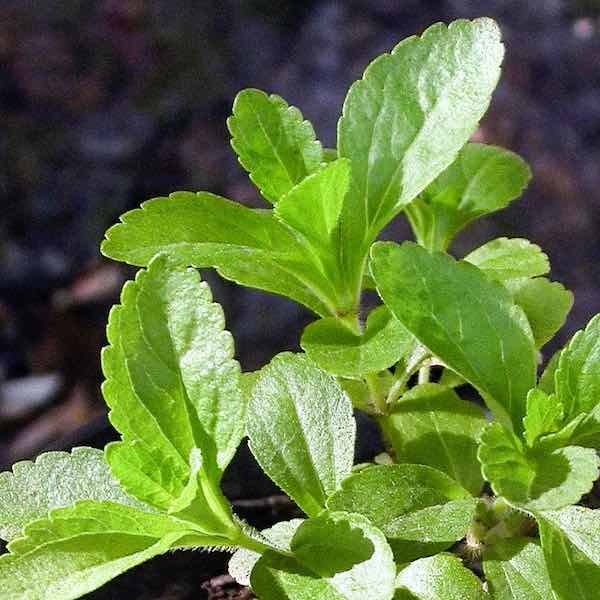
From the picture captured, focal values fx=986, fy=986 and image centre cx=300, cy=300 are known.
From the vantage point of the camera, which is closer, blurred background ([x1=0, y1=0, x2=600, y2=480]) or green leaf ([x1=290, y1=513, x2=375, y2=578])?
green leaf ([x1=290, y1=513, x2=375, y2=578])

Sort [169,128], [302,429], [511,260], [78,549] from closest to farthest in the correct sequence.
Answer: [78,549]
[302,429]
[511,260]
[169,128]

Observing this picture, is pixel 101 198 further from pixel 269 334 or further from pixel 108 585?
pixel 108 585

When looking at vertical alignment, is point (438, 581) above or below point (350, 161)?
below

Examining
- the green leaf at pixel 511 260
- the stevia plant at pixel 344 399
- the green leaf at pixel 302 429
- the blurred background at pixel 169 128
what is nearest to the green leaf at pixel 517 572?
the stevia plant at pixel 344 399

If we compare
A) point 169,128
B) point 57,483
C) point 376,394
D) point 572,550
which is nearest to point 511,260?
point 376,394

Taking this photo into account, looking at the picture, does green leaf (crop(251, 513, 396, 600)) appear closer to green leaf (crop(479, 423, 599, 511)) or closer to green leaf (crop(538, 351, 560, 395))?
green leaf (crop(479, 423, 599, 511))

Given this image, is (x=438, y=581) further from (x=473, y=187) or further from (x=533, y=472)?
(x=473, y=187)

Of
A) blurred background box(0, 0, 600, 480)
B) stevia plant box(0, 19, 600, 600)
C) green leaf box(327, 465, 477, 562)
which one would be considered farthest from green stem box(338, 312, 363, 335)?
blurred background box(0, 0, 600, 480)
